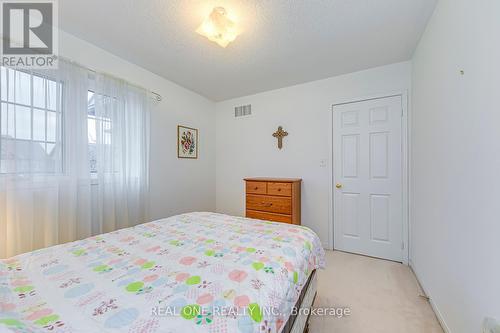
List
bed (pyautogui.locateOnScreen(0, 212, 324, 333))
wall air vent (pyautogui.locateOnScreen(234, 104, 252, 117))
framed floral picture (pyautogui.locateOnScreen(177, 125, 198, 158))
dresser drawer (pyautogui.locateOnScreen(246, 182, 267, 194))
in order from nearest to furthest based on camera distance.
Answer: bed (pyautogui.locateOnScreen(0, 212, 324, 333)), dresser drawer (pyautogui.locateOnScreen(246, 182, 267, 194)), framed floral picture (pyautogui.locateOnScreen(177, 125, 198, 158)), wall air vent (pyautogui.locateOnScreen(234, 104, 252, 117))

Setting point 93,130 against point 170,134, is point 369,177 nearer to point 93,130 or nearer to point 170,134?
point 170,134

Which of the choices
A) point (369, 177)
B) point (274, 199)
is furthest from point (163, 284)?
point (369, 177)

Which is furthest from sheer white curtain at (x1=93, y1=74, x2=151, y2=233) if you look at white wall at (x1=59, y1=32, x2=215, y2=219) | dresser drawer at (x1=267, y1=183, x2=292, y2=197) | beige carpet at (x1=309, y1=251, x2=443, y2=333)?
beige carpet at (x1=309, y1=251, x2=443, y2=333)

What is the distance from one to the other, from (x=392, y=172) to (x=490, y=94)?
1.74 metres

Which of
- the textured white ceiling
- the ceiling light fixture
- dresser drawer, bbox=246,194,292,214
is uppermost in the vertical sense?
the textured white ceiling

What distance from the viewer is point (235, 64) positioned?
8.48 ft

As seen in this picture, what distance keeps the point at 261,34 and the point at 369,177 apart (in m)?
2.17

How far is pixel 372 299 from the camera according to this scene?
1817 millimetres

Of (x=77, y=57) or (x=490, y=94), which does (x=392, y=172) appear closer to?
(x=490, y=94)

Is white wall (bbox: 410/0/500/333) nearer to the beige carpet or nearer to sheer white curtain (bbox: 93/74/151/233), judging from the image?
the beige carpet

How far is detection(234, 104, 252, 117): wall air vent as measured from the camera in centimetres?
366

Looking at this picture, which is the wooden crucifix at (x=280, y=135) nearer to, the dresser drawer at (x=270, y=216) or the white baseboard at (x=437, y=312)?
the dresser drawer at (x=270, y=216)

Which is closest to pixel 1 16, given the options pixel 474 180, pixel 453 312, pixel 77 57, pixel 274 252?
pixel 77 57

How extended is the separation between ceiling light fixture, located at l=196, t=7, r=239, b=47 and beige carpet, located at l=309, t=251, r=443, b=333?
2.39 metres
